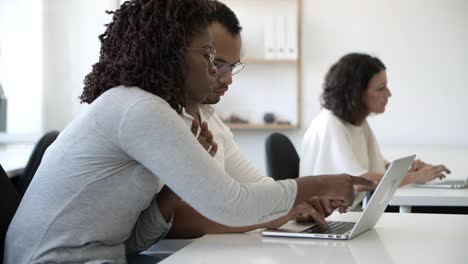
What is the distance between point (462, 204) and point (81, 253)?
140cm

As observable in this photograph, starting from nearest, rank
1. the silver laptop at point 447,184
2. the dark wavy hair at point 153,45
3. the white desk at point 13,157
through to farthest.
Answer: the dark wavy hair at point 153,45 < the silver laptop at point 447,184 < the white desk at point 13,157

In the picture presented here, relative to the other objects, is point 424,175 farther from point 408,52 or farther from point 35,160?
point 408,52

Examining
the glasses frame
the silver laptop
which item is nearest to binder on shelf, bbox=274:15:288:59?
the silver laptop

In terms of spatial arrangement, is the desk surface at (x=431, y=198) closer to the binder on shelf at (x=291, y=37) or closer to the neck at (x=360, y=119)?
the neck at (x=360, y=119)

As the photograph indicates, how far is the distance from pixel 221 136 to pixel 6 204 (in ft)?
2.59

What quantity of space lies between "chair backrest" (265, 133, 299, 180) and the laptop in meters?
1.31

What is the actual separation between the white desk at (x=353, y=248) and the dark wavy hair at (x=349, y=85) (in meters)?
1.40

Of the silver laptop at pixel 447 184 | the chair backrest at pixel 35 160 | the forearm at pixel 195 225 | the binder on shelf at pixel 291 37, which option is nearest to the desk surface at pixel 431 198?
the silver laptop at pixel 447 184

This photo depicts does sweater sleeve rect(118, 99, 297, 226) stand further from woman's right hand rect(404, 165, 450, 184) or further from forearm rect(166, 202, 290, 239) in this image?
woman's right hand rect(404, 165, 450, 184)

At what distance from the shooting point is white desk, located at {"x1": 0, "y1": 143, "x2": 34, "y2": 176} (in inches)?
115

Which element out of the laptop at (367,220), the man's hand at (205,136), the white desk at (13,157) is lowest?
the white desk at (13,157)

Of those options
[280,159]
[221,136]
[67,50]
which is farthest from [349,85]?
[67,50]

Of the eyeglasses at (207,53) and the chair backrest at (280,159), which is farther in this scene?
the chair backrest at (280,159)

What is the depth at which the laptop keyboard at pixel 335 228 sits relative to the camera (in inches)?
64.3
